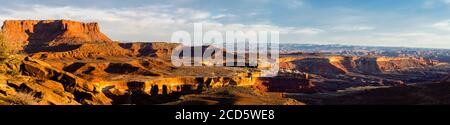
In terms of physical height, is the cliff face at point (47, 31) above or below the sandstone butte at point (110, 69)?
above

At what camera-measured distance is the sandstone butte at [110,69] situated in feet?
95.3

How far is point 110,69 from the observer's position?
78250 mm

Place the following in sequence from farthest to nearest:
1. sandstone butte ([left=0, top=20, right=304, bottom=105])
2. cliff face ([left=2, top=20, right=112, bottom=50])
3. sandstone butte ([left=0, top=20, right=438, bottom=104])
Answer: cliff face ([left=2, top=20, right=112, bottom=50]) < sandstone butte ([left=0, top=20, right=438, bottom=104]) < sandstone butte ([left=0, top=20, right=304, bottom=105])

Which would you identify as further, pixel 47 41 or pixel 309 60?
pixel 309 60

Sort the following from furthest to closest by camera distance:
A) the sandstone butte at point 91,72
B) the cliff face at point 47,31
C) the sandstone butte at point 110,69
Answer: the cliff face at point 47,31 → the sandstone butte at point 110,69 → the sandstone butte at point 91,72

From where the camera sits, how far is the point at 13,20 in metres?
142

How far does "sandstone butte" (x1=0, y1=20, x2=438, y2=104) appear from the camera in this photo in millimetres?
29062

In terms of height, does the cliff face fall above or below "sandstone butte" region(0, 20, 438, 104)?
above

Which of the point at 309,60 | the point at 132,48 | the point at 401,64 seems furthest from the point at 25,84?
the point at 401,64

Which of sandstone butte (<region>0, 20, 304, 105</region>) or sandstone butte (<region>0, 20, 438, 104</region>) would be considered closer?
sandstone butte (<region>0, 20, 304, 105</region>)
